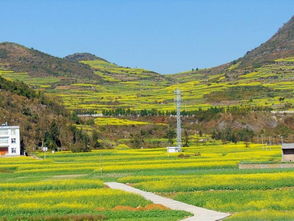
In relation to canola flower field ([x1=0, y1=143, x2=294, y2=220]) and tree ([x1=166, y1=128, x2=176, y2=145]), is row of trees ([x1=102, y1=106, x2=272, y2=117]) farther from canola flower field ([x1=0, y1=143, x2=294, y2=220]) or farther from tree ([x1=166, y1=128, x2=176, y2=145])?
canola flower field ([x1=0, y1=143, x2=294, y2=220])

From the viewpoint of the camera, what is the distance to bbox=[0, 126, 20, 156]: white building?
93688 millimetres

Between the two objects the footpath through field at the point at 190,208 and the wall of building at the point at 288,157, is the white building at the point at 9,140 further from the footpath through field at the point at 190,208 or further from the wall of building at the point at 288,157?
the footpath through field at the point at 190,208

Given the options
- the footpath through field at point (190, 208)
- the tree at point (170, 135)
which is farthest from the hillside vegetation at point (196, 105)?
the footpath through field at point (190, 208)

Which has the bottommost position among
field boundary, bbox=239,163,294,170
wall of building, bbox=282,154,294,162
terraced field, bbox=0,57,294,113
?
field boundary, bbox=239,163,294,170

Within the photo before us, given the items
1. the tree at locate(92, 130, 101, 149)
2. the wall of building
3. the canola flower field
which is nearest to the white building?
the tree at locate(92, 130, 101, 149)

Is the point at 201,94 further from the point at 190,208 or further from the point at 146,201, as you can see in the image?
the point at 190,208

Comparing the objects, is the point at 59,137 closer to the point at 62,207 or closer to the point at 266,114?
the point at 266,114

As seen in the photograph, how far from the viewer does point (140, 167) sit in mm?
61188

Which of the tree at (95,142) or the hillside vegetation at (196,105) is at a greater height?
the hillside vegetation at (196,105)

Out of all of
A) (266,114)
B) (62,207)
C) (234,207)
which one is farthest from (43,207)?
(266,114)

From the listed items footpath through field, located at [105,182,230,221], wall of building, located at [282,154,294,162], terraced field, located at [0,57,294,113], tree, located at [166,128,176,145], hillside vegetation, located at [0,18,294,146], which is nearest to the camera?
footpath through field, located at [105,182,230,221]

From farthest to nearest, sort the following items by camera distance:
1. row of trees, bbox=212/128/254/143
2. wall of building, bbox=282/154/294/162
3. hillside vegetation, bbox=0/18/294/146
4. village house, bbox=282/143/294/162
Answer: hillside vegetation, bbox=0/18/294/146
row of trees, bbox=212/128/254/143
wall of building, bbox=282/154/294/162
village house, bbox=282/143/294/162

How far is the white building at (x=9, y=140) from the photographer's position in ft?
307

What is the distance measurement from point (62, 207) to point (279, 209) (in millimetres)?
10678
